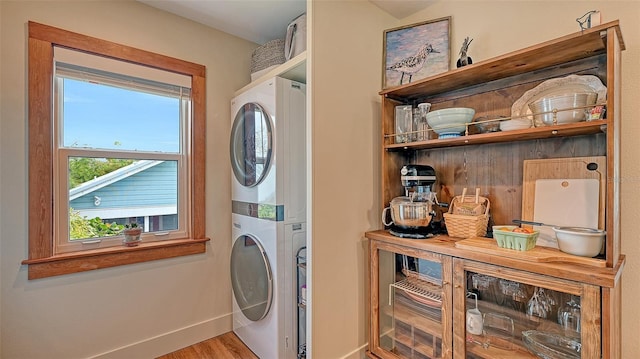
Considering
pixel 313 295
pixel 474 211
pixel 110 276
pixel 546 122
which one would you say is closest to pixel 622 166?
pixel 546 122

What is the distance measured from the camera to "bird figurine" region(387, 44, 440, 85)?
1.70m

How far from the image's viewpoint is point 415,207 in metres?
1.52

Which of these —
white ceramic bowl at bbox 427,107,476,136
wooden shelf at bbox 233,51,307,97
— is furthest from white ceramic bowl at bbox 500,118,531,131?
wooden shelf at bbox 233,51,307,97

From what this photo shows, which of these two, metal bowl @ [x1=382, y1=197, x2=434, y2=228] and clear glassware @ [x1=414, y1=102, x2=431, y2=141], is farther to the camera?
clear glassware @ [x1=414, y1=102, x2=431, y2=141]

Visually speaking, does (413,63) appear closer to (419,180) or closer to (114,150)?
(419,180)

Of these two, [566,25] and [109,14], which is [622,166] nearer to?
[566,25]

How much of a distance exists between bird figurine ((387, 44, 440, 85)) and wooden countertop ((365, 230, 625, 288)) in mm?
975

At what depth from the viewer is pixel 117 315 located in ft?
6.07

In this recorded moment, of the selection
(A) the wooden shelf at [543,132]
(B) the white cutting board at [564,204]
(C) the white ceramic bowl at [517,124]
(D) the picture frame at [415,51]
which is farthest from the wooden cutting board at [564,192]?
(D) the picture frame at [415,51]

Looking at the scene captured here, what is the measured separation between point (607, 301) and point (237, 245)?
78.4 inches

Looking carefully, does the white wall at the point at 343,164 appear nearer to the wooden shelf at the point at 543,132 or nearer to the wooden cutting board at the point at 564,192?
the wooden shelf at the point at 543,132

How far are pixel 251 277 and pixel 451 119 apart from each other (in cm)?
159

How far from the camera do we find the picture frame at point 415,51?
1661mm

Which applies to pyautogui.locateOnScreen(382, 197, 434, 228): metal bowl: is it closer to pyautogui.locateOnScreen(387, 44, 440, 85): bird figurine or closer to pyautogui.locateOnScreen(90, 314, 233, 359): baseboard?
pyautogui.locateOnScreen(387, 44, 440, 85): bird figurine
